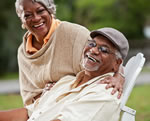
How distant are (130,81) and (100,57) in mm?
300

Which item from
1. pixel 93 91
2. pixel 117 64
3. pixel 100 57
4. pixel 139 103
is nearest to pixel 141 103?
pixel 139 103

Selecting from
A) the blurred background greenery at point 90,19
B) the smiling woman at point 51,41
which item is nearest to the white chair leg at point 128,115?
the smiling woman at point 51,41

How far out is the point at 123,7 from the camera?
22875 mm

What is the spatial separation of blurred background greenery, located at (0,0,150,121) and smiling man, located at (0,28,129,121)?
12796mm

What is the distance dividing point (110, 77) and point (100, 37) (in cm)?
33

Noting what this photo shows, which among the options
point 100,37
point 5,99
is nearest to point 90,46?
point 100,37

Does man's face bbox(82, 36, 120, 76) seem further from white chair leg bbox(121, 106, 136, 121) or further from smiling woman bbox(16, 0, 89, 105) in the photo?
smiling woman bbox(16, 0, 89, 105)

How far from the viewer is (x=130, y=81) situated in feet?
10.8

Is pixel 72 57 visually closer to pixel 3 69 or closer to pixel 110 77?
pixel 110 77

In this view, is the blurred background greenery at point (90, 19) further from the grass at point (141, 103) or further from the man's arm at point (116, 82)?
the man's arm at point (116, 82)

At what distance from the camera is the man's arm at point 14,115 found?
388 centimetres

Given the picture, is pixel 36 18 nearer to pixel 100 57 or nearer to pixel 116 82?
pixel 100 57

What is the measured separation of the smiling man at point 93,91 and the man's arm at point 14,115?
307mm

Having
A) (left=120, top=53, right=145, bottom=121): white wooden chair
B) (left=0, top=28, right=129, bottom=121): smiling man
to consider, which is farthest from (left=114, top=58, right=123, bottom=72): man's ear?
(left=120, top=53, right=145, bottom=121): white wooden chair
